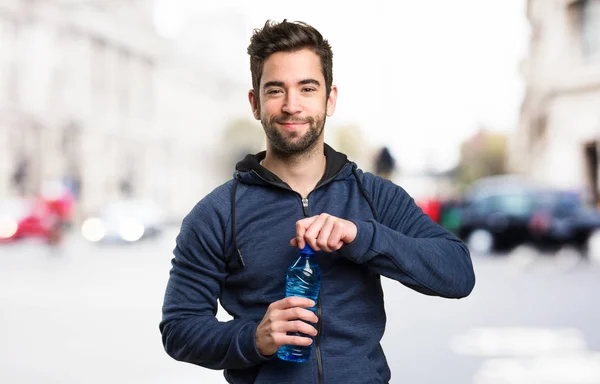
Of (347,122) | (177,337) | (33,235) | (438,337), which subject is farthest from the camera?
(347,122)

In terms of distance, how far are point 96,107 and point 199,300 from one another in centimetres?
5328

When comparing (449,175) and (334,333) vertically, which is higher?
(449,175)

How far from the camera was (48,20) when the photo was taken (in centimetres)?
4534

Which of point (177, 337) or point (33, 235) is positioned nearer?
point (177, 337)

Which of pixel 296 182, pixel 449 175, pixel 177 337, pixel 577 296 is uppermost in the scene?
pixel 449 175

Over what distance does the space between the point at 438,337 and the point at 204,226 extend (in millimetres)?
6235

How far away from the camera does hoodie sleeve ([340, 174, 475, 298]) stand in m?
2.05

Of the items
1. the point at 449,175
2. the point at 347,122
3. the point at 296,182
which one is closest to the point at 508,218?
the point at 296,182

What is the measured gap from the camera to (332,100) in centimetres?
240

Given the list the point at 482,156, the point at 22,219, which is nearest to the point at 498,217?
the point at 22,219

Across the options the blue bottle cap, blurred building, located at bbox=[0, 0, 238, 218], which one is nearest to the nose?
the blue bottle cap

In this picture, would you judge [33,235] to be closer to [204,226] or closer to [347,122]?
[204,226]

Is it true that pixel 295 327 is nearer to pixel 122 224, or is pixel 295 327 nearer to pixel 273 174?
pixel 273 174

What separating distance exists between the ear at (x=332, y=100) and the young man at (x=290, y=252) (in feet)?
0.28
